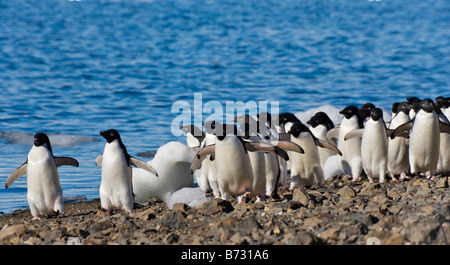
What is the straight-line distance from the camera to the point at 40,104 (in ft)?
58.0

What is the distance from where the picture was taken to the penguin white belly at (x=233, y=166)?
267 inches

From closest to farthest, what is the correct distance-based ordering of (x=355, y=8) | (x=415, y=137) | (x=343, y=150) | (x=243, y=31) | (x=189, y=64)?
(x=415, y=137)
(x=343, y=150)
(x=189, y=64)
(x=243, y=31)
(x=355, y=8)

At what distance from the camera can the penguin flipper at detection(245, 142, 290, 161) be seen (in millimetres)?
6797

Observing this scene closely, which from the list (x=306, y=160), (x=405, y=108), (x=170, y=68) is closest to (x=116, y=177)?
(x=306, y=160)

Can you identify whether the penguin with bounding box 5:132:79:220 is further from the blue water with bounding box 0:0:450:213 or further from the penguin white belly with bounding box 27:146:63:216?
the blue water with bounding box 0:0:450:213

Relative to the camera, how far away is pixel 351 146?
838 cm

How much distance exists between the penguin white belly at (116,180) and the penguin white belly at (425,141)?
9.51 ft

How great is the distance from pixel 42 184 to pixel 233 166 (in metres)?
1.74

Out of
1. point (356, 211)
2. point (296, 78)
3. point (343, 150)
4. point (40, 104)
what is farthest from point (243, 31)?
point (356, 211)

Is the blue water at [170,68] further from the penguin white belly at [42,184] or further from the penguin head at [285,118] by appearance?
the penguin head at [285,118]

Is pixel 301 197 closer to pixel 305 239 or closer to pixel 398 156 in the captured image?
pixel 305 239

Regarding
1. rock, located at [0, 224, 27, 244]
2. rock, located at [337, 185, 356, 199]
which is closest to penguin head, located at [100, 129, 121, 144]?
rock, located at [0, 224, 27, 244]
